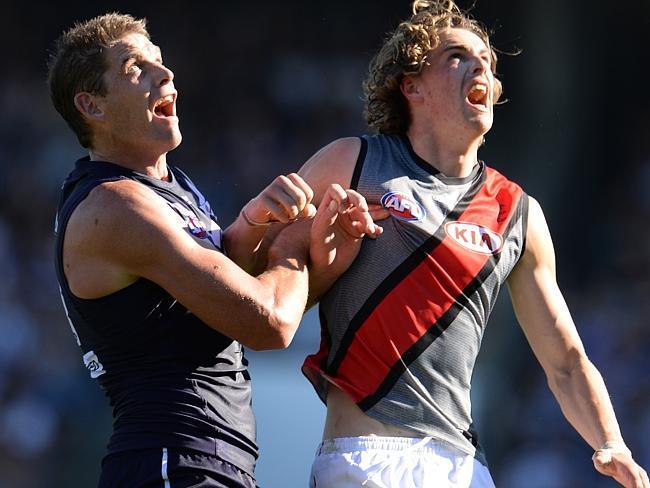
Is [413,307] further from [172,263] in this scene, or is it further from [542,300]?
[172,263]

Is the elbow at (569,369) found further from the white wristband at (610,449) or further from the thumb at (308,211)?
the thumb at (308,211)

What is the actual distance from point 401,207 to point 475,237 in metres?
0.26

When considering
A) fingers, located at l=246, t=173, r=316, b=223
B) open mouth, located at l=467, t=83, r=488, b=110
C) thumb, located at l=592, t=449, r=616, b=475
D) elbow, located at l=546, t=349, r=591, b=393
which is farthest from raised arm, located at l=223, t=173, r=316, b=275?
thumb, located at l=592, t=449, r=616, b=475

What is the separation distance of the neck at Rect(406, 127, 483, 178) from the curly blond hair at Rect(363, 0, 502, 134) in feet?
0.51

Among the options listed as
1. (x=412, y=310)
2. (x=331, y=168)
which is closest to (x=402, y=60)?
(x=331, y=168)

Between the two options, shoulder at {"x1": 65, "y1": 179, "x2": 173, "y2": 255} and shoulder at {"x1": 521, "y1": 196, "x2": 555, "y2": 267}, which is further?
shoulder at {"x1": 521, "y1": 196, "x2": 555, "y2": 267}

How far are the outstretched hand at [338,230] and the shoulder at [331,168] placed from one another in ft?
0.47

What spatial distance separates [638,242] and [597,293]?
1.77 feet

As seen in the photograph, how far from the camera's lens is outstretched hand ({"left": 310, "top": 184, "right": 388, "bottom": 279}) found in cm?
343

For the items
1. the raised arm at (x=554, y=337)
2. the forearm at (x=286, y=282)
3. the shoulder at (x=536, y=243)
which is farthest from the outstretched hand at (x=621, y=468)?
the forearm at (x=286, y=282)

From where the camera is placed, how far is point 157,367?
127 inches

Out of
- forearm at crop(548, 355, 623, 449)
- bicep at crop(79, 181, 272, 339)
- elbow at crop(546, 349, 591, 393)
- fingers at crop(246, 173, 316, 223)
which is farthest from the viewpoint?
elbow at crop(546, 349, 591, 393)

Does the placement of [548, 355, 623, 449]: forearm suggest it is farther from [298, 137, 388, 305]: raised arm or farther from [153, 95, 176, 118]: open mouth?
[153, 95, 176, 118]: open mouth

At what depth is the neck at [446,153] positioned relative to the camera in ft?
12.6
